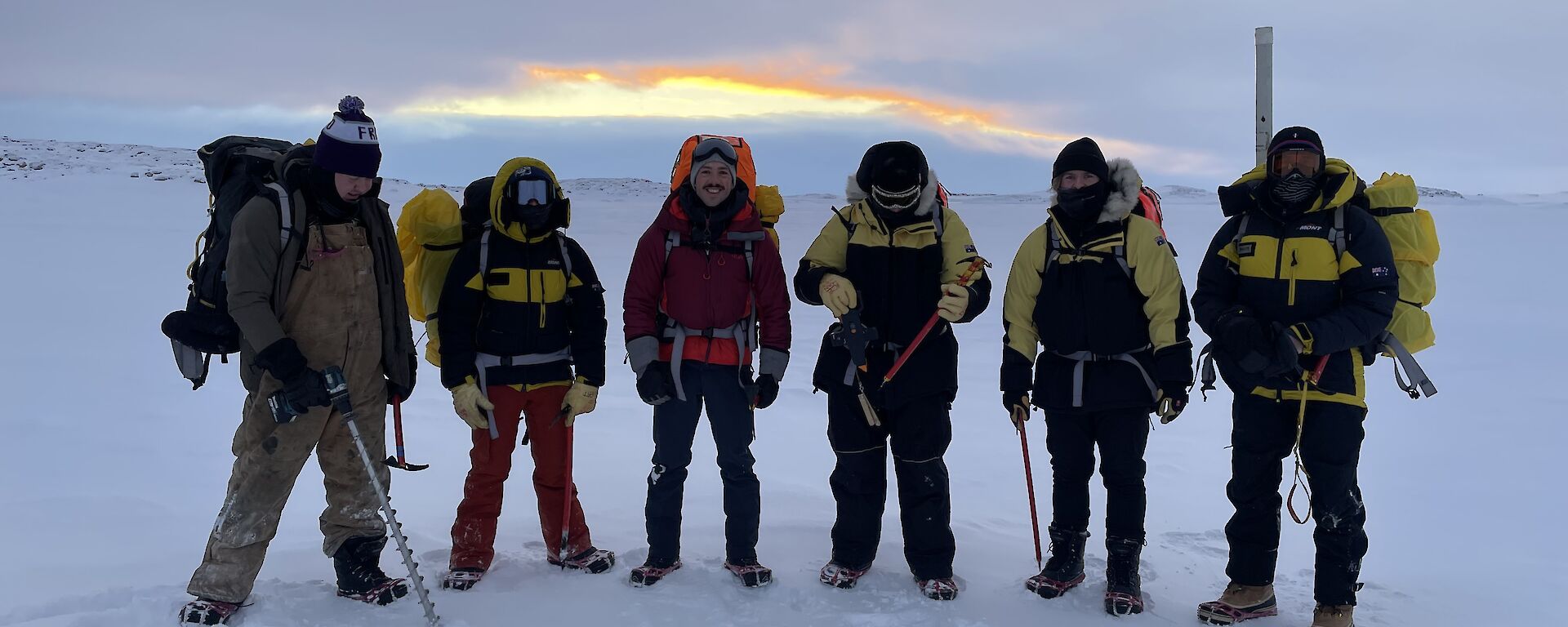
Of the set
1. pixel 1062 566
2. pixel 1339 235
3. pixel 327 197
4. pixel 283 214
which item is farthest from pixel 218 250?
pixel 1339 235

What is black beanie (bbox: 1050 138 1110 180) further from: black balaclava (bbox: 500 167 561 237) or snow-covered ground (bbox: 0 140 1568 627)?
black balaclava (bbox: 500 167 561 237)

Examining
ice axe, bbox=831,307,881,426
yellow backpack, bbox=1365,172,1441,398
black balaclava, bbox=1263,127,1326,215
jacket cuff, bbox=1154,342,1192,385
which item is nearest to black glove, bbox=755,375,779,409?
ice axe, bbox=831,307,881,426

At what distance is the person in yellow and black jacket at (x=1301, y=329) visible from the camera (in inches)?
167

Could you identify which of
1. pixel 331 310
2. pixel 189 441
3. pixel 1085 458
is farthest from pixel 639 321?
pixel 189 441

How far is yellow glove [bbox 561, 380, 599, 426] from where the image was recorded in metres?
4.71

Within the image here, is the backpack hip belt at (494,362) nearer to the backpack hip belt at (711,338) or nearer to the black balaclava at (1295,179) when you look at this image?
the backpack hip belt at (711,338)

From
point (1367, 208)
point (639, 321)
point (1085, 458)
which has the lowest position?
point (1085, 458)

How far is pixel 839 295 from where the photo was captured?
449 centimetres

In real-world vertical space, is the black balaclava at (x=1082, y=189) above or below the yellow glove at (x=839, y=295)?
above

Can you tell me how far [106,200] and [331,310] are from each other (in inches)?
968

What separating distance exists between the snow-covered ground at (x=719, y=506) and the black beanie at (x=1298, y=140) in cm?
225

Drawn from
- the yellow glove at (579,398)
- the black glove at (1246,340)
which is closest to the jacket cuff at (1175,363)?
the black glove at (1246,340)

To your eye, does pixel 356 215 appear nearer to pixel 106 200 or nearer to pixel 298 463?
pixel 298 463

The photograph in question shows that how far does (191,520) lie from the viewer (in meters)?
5.64
